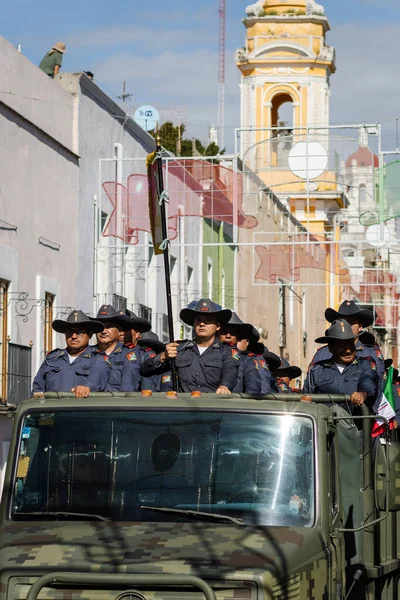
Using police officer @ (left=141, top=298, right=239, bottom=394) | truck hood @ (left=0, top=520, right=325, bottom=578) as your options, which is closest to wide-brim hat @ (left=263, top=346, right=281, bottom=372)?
police officer @ (left=141, top=298, right=239, bottom=394)

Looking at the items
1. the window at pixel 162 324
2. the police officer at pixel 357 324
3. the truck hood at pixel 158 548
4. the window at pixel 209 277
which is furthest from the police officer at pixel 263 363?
the window at pixel 209 277

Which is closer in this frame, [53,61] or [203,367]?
[203,367]

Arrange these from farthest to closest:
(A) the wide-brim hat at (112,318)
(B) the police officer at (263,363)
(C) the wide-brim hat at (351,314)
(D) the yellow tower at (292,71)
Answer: (D) the yellow tower at (292,71) → (C) the wide-brim hat at (351,314) → (A) the wide-brim hat at (112,318) → (B) the police officer at (263,363)

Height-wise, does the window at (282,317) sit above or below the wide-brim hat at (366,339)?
above

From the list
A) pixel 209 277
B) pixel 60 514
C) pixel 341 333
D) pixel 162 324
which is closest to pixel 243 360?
pixel 341 333

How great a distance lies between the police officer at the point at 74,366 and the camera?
35.3ft

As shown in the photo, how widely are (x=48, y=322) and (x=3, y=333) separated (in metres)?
1.95

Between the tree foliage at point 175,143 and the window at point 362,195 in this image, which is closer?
the window at point 362,195

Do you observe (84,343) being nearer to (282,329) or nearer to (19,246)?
(19,246)

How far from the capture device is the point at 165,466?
25.6ft

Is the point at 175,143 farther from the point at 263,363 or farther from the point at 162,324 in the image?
the point at 263,363

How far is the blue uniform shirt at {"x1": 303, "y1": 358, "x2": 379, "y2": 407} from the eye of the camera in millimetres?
10688

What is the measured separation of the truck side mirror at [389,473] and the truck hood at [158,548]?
77cm

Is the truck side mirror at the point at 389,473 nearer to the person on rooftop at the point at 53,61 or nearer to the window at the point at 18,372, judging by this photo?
the window at the point at 18,372
